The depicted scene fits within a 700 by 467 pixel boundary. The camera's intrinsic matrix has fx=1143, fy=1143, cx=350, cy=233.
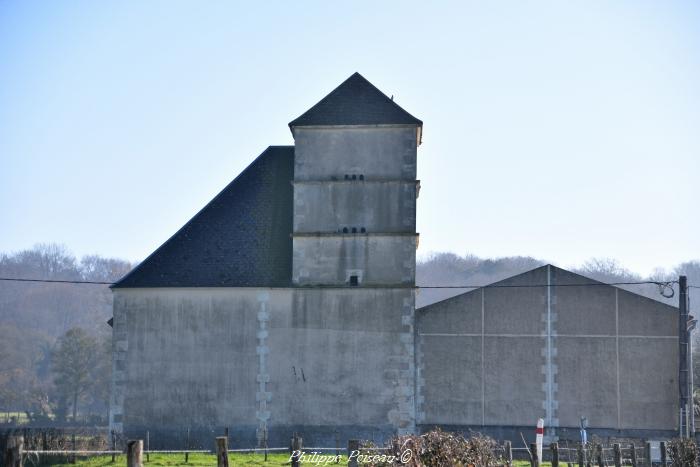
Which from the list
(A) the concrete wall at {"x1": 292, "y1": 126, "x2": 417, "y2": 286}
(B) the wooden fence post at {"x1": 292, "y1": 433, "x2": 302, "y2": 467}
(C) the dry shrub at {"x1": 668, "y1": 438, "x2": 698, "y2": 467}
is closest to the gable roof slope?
(A) the concrete wall at {"x1": 292, "y1": 126, "x2": 417, "y2": 286}

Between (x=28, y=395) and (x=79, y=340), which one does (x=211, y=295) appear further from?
(x=28, y=395)

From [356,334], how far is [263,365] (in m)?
2.67

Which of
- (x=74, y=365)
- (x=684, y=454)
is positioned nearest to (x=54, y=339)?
(x=74, y=365)

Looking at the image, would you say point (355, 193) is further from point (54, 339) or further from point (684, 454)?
point (54, 339)

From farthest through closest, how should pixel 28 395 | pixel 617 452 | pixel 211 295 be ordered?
pixel 28 395, pixel 211 295, pixel 617 452

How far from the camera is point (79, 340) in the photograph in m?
66.6

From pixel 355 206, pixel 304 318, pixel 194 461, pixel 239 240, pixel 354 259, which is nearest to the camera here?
pixel 194 461

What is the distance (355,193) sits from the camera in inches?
1250

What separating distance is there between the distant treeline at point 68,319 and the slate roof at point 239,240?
3363 cm

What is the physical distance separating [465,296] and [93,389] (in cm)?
4169

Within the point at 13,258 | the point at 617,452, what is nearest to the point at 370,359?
the point at 617,452

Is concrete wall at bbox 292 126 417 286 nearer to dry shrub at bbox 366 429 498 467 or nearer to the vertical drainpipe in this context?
the vertical drainpipe

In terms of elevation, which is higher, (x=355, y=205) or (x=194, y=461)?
(x=355, y=205)

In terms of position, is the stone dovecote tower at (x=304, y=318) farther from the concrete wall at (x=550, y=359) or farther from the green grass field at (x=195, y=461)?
the green grass field at (x=195, y=461)
